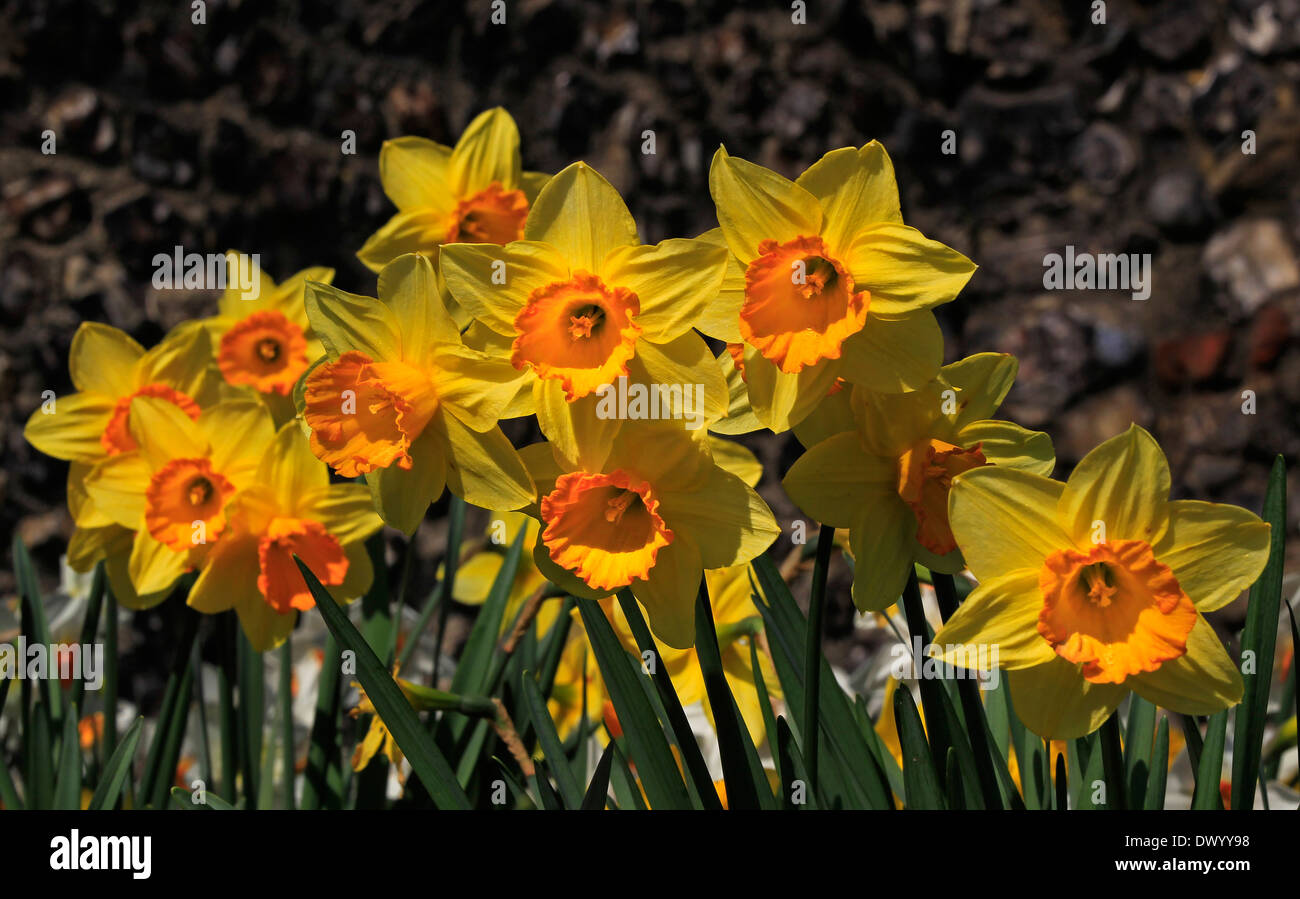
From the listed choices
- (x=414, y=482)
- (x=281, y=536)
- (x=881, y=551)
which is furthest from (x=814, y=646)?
(x=281, y=536)

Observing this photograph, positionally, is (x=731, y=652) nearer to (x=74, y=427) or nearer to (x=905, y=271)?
(x=905, y=271)

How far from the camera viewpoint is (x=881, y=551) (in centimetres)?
73

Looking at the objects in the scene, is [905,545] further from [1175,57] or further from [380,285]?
[1175,57]

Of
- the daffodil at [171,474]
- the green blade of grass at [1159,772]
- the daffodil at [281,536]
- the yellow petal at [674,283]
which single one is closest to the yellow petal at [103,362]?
the daffodil at [171,474]

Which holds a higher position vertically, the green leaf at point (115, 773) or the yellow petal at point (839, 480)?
the yellow petal at point (839, 480)

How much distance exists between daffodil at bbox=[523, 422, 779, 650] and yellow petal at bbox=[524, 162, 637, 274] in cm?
13

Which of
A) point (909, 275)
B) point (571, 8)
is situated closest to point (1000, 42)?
point (571, 8)

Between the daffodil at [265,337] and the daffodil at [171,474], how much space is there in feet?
0.37

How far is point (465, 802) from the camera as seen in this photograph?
786 millimetres

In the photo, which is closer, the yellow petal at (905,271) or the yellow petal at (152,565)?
the yellow petal at (905,271)

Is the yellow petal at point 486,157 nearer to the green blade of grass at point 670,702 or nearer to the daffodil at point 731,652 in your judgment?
the daffodil at point 731,652

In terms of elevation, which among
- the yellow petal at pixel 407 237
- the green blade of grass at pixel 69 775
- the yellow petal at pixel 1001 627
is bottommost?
the green blade of grass at pixel 69 775

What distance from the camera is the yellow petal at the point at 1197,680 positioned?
0.66 meters
